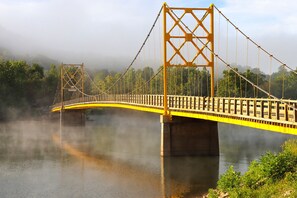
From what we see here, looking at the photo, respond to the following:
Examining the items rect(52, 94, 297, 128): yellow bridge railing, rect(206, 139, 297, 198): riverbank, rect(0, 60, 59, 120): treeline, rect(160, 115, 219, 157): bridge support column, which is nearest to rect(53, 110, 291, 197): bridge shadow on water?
rect(160, 115, 219, 157): bridge support column

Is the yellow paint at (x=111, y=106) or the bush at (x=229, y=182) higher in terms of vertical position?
the yellow paint at (x=111, y=106)

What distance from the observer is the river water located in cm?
3155

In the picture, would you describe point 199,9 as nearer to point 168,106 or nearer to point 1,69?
point 168,106

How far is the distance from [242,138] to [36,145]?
23.8 meters

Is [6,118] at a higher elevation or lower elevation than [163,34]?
lower

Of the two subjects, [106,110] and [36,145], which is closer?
[36,145]

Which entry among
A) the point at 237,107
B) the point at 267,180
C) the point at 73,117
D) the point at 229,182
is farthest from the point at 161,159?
the point at 73,117

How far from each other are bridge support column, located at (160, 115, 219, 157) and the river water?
44.8 inches

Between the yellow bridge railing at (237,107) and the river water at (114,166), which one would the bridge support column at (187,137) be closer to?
the river water at (114,166)

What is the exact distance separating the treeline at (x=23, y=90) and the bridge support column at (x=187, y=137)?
74251 millimetres

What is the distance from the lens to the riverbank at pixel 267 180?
2155 cm

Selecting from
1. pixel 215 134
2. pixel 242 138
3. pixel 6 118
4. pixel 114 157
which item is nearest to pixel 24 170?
pixel 114 157

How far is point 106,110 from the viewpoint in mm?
126375

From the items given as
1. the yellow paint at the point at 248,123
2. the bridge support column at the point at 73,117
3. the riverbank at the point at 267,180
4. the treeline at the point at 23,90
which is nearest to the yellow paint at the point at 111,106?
the bridge support column at the point at 73,117
